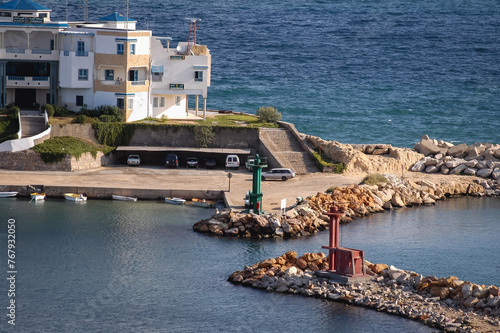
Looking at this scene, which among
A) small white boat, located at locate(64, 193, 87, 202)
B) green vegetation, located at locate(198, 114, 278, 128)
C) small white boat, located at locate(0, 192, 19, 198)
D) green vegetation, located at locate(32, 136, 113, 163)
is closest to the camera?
small white boat, located at locate(64, 193, 87, 202)

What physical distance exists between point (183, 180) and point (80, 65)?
1549 centimetres

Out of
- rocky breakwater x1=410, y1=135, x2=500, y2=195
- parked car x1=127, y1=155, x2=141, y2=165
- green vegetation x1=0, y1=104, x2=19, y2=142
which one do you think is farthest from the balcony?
rocky breakwater x1=410, y1=135, x2=500, y2=195

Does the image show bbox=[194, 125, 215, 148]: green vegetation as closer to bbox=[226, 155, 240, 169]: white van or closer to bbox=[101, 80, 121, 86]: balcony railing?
bbox=[226, 155, 240, 169]: white van

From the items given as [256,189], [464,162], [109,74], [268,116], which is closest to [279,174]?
[256,189]

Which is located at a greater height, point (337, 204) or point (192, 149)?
point (192, 149)

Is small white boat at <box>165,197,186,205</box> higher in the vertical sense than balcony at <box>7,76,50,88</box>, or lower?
lower

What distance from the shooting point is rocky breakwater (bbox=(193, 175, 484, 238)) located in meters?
71.3

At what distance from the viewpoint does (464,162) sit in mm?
92438

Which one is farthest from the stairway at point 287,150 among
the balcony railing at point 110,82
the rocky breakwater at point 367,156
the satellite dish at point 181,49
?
the balcony railing at point 110,82

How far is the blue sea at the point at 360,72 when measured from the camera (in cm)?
13675

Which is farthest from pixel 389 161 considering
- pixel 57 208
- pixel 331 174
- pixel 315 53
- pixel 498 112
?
pixel 315 53

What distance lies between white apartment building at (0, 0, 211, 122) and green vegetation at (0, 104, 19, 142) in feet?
9.30

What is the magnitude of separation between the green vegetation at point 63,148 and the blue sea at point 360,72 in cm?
4329

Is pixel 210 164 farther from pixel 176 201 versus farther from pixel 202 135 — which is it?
pixel 176 201
